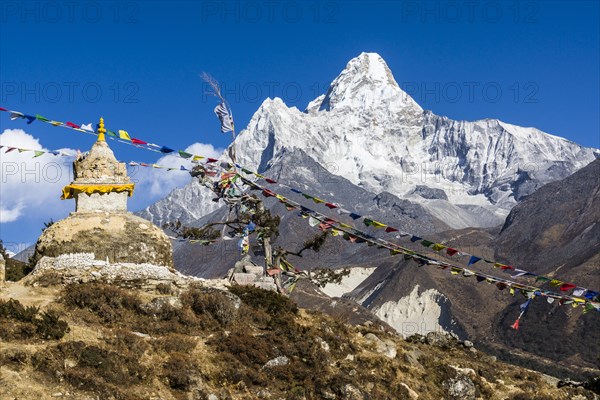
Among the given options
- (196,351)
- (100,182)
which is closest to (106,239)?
(100,182)

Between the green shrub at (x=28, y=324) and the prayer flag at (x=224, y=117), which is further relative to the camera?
the prayer flag at (x=224, y=117)

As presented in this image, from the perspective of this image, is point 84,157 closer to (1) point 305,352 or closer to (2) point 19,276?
(2) point 19,276

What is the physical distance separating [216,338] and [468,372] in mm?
9582

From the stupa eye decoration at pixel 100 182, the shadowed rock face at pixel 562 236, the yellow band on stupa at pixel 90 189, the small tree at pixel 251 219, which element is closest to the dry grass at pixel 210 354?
the stupa eye decoration at pixel 100 182

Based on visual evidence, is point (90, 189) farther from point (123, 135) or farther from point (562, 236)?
point (562, 236)

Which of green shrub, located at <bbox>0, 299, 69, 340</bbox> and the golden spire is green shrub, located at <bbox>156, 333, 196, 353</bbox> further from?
the golden spire

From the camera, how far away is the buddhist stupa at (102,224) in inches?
1077

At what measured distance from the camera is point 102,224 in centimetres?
2789

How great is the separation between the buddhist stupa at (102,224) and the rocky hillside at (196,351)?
40.8 inches

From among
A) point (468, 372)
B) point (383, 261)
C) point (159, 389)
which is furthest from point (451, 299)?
point (159, 389)

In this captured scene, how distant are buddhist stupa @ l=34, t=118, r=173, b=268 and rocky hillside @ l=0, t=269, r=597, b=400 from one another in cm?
104

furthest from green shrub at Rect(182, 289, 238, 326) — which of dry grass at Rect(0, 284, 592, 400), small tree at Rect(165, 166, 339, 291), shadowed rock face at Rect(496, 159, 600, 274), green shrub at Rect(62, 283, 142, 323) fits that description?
shadowed rock face at Rect(496, 159, 600, 274)

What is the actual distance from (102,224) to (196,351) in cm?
599

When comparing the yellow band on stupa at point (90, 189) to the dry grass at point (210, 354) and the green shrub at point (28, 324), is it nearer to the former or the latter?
the dry grass at point (210, 354)
